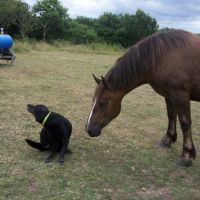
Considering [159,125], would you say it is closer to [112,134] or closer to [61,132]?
[112,134]

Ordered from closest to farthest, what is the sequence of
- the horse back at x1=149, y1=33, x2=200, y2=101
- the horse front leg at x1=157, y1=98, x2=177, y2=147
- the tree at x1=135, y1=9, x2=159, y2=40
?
the horse back at x1=149, y1=33, x2=200, y2=101
the horse front leg at x1=157, y1=98, x2=177, y2=147
the tree at x1=135, y1=9, x2=159, y2=40

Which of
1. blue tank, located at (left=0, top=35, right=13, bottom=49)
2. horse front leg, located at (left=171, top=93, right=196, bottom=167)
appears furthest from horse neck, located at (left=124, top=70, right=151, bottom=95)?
blue tank, located at (left=0, top=35, right=13, bottom=49)

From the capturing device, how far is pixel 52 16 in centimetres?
2847

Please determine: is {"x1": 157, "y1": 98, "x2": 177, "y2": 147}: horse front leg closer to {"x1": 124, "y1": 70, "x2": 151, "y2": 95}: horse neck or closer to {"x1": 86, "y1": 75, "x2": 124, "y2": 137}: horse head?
{"x1": 124, "y1": 70, "x2": 151, "y2": 95}: horse neck

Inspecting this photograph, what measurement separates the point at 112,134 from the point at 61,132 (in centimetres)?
124

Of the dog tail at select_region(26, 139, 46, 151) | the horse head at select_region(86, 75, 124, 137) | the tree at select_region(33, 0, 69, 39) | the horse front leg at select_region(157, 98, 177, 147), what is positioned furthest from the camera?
the tree at select_region(33, 0, 69, 39)

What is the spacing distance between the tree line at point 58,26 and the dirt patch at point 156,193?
2529 cm

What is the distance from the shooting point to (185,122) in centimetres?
298

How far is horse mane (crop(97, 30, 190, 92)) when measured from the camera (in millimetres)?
Result: 2918

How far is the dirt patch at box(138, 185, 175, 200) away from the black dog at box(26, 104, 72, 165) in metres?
1.06

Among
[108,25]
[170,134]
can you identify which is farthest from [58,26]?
[170,134]

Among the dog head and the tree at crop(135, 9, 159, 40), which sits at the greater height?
the tree at crop(135, 9, 159, 40)

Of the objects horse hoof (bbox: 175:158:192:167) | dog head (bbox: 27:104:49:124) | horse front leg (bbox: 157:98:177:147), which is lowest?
horse hoof (bbox: 175:158:192:167)

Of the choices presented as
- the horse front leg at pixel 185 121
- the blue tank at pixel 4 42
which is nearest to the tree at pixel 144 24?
the blue tank at pixel 4 42
